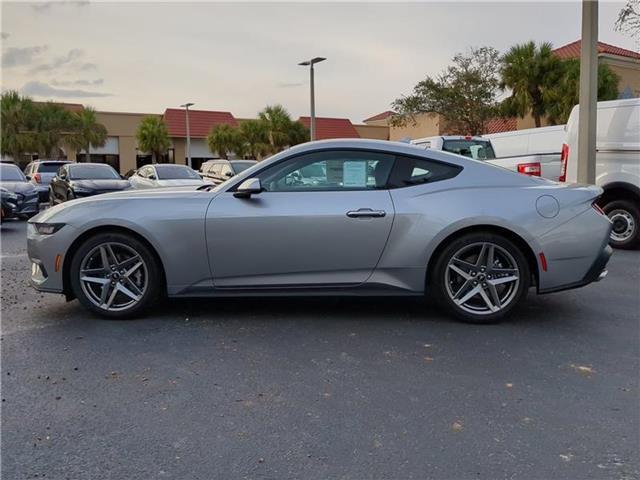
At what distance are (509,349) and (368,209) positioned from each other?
151 cm

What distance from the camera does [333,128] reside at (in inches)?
1905

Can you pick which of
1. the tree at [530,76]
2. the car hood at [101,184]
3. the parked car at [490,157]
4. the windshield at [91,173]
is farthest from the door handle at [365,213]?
Answer: the tree at [530,76]

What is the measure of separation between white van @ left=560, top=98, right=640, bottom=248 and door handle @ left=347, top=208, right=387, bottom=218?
18.7ft

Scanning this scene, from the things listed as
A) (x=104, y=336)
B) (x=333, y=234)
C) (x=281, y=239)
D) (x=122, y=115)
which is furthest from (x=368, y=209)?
(x=122, y=115)

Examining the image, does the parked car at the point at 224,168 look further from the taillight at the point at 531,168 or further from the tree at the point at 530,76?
the tree at the point at 530,76

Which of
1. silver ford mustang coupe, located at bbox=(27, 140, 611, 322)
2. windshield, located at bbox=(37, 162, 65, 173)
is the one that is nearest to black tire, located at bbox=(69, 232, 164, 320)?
silver ford mustang coupe, located at bbox=(27, 140, 611, 322)

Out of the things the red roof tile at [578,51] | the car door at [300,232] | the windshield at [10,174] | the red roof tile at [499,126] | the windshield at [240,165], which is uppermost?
the red roof tile at [578,51]

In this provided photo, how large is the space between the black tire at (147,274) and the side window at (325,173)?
113 cm

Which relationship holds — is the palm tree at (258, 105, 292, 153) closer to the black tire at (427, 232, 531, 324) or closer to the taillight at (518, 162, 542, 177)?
the taillight at (518, 162, 542, 177)

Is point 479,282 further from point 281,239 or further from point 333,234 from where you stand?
point 281,239

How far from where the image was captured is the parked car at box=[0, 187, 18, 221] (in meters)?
12.1

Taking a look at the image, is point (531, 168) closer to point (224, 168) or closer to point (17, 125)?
point (224, 168)

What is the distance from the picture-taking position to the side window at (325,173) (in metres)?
4.78

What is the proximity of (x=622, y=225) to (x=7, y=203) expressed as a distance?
11.7 meters
